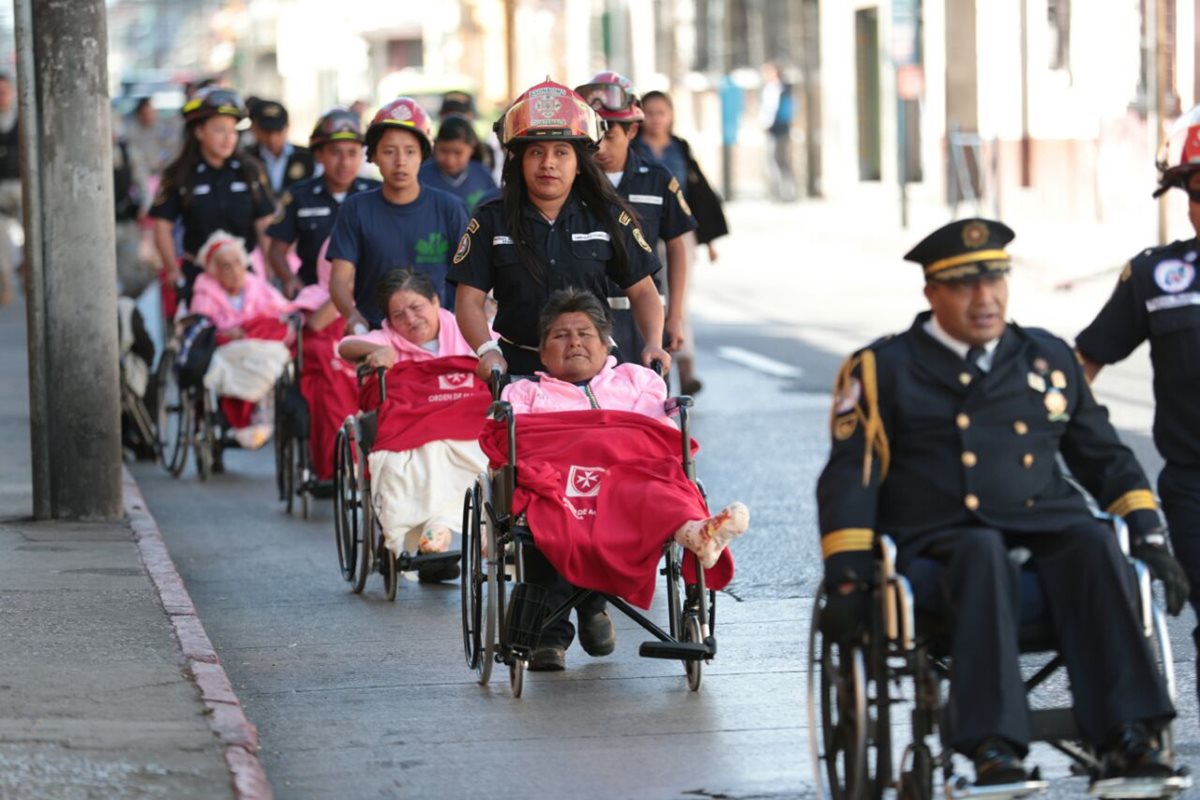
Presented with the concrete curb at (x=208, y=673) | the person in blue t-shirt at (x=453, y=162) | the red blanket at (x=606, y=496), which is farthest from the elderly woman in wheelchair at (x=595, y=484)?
the person in blue t-shirt at (x=453, y=162)

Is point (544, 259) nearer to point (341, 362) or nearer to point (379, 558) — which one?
point (379, 558)

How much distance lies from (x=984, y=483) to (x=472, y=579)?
8.18 feet

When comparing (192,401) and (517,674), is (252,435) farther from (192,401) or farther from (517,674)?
(517,674)

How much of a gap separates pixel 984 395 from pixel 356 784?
204 centimetres

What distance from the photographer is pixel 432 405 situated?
30.0ft

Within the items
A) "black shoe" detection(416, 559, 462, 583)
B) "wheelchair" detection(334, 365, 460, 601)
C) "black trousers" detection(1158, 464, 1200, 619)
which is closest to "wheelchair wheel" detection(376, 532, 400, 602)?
"wheelchair" detection(334, 365, 460, 601)

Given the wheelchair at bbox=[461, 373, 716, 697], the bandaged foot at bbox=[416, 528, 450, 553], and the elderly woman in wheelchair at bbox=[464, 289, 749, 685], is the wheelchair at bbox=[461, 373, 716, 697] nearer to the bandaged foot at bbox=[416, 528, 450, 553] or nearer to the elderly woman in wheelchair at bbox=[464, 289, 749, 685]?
the elderly woman in wheelchair at bbox=[464, 289, 749, 685]

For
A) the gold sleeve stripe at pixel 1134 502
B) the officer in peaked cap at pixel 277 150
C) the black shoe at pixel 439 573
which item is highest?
the officer in peaked cap at pixel 277 150

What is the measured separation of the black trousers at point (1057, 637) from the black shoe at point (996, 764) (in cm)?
2

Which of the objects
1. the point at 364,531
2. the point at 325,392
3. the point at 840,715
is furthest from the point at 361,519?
the point at 840,715

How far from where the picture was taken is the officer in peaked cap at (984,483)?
215 inches

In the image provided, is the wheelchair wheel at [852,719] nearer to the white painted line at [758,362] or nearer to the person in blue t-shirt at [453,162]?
the person in blue t-shirt at [453,162]

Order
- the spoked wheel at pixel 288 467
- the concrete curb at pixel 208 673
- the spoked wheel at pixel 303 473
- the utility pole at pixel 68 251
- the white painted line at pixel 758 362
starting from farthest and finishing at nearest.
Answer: the white painted line at pixel 758 362 → the spoked wheel at pixel 288 467 → the spoked wheel at pixel 303 473 → the utility pole at pixel 68 251 → the concrete curb at pixel 208 673

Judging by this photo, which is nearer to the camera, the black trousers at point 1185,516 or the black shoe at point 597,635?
the black trousers at point 1185,516
